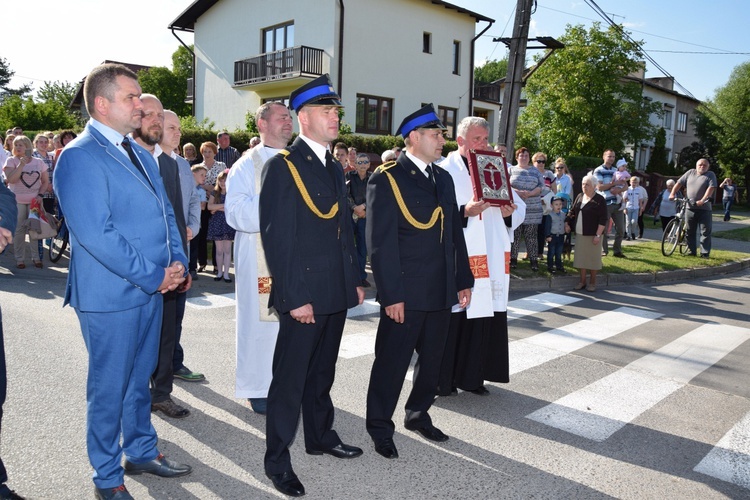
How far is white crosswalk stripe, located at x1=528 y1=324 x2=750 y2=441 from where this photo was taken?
16.2ft

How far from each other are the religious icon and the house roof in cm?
2856

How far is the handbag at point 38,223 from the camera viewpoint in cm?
1039

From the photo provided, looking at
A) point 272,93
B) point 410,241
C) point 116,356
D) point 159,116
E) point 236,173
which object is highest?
point 272,93

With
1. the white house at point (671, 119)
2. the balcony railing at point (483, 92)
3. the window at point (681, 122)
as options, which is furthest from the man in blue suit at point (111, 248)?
the window at point (681, 122)

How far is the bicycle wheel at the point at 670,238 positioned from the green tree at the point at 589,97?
2401 cm

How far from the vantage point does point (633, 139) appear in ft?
132

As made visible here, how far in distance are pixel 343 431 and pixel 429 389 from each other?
71 cm

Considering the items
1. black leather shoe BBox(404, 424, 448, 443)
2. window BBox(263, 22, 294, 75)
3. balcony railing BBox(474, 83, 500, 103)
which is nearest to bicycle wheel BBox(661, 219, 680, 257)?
black leather shoe BBox(404, 424, 448, 443)

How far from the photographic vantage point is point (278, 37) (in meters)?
30.9

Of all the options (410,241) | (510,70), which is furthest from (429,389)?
Answer: (510,70)

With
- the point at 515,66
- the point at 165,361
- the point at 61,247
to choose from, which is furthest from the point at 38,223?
the point at 515,66

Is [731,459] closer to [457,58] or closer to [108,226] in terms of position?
[108,226]

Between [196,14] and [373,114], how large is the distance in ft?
41.5

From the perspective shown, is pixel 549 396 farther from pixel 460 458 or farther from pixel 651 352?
pixel 651 352
